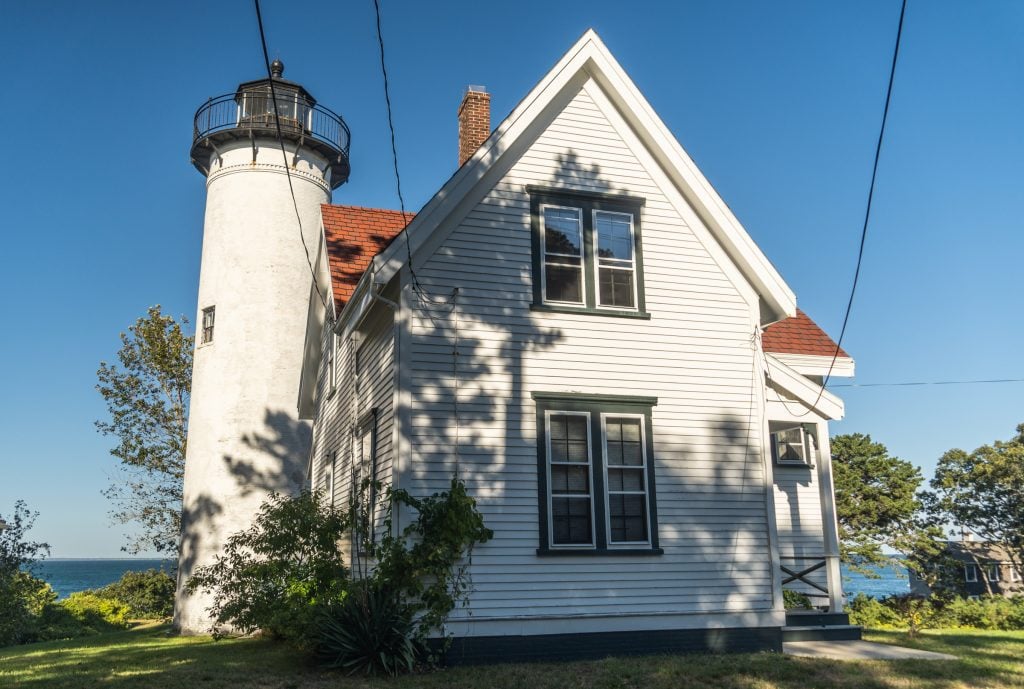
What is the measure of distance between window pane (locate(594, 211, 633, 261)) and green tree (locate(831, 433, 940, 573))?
1716cm

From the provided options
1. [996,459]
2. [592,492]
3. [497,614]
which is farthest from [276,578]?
[996,459]

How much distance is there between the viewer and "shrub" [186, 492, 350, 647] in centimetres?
1180

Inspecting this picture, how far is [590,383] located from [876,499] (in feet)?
63.3

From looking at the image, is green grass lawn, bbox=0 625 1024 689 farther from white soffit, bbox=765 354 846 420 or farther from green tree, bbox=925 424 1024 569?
green tree, bbox=925 424 1024 569

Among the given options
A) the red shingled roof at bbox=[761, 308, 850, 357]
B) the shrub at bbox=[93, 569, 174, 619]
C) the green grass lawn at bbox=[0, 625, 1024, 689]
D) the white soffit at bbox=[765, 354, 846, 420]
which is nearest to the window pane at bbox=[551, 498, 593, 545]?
the green grass lawn at bbox=[0, 625, 1024, 689]

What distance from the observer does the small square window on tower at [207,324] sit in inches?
853

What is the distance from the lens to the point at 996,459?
31391mm

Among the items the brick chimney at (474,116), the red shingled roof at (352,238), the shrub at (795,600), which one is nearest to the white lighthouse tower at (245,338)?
the red shingled roof at (352,238)

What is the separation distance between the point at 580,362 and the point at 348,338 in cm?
475

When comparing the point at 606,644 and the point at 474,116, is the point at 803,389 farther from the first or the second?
the point at 474,116

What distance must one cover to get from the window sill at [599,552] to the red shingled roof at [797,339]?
21.1ft

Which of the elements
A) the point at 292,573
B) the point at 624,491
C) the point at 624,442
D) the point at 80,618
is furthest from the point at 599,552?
the point at 80,618

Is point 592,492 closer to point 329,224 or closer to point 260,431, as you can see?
point 329,224

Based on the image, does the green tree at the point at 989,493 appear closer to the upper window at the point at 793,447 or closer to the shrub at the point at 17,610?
the upper window at the point at 793,447
